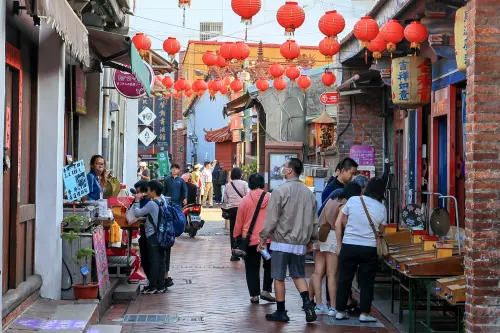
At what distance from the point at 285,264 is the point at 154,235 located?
9.41 feet

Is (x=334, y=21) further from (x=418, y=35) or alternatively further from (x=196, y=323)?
(x=196, y=323)

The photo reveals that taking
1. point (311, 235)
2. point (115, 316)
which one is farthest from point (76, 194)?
point (311, 235)

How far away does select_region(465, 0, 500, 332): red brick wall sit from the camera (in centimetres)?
774

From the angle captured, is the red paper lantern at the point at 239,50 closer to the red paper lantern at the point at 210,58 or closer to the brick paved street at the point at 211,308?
the red paper lantern at the point at 210,58

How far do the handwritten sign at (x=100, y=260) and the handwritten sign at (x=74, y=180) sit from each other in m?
0.52

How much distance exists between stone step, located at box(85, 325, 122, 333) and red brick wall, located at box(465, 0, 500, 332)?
394 centimetres

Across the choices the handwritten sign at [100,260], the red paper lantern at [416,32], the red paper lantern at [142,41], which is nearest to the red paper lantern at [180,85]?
the red paper lantern at [142,41]

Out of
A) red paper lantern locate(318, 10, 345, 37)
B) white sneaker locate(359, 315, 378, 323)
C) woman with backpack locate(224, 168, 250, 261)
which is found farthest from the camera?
woman with backpack locate(224, 168, 250, 261)

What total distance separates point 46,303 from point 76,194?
189cm

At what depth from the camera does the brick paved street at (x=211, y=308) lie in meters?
10.5

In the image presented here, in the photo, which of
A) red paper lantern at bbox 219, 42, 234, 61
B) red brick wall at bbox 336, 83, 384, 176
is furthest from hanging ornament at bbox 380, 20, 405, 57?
red brick wall at bbox 336, 83, 384, 176

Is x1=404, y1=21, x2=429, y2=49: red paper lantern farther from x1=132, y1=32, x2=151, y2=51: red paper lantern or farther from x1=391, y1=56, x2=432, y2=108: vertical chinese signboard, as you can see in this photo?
x1=132, y1=32, x2=151, y2=51: red paper lantern

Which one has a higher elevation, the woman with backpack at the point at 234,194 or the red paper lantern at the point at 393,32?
the red paper lantern at the point at 393,32

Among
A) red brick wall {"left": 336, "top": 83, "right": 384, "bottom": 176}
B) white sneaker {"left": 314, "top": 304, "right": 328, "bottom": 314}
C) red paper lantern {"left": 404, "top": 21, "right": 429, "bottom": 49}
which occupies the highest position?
red paper lantern {"left": 404, "top": 21, "right": 429, "bottom": 49}
